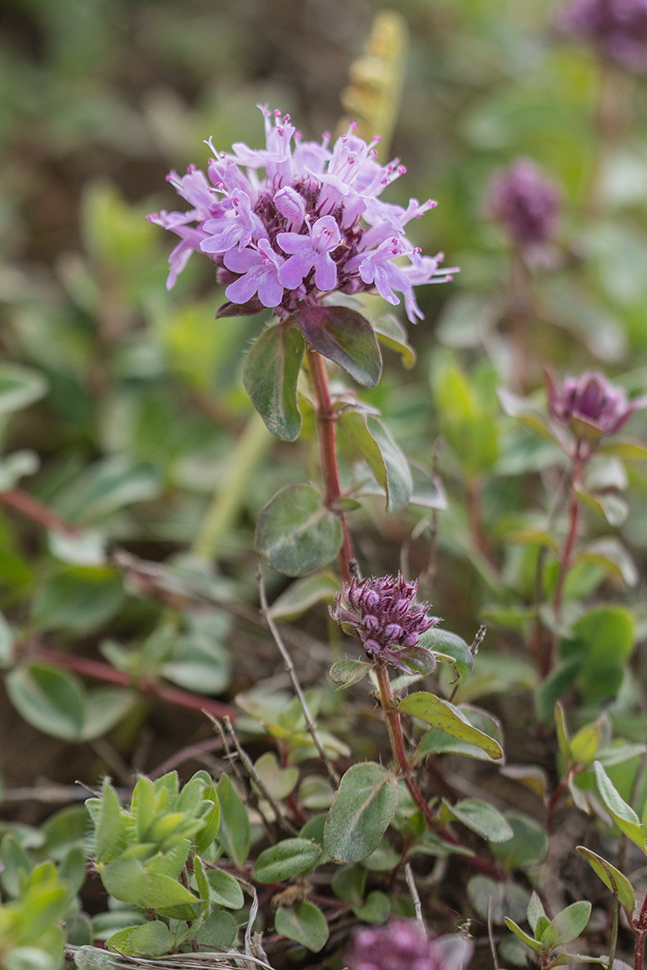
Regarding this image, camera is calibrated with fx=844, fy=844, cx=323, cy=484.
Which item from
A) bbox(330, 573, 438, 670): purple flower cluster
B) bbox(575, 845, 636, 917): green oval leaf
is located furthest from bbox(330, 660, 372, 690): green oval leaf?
bbox(575, 845, 636, 917): green oval leaf

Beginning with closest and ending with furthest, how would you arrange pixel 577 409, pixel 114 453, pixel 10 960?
pixel 10 960 < pixel 577 409 < pixel 114 453

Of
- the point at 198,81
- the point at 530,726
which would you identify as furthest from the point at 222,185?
the point at 198,81

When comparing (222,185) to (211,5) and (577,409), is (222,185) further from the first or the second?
(211,5)

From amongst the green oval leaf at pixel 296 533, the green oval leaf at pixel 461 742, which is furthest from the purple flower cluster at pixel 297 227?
the green oval leaf at pixel 461 742

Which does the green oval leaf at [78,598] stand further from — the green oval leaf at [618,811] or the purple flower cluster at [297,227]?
the green oval leaf at [618,811]

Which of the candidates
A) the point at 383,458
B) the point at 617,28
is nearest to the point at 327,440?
the point at 383,458

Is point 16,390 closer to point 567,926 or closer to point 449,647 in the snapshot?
point 449,647
